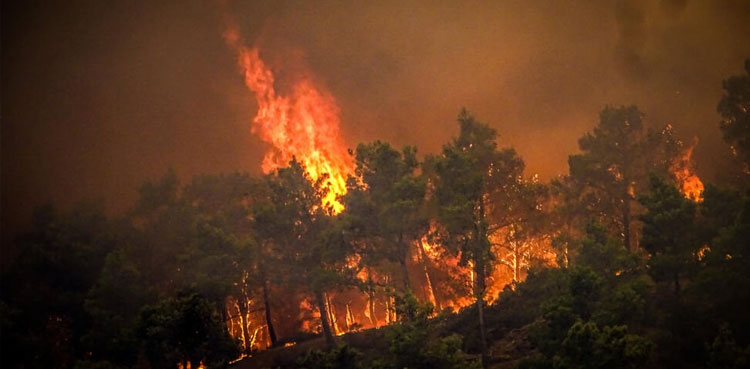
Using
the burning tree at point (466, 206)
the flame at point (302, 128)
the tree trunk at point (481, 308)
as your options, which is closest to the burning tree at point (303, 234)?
the burning tree at point (466, 206)

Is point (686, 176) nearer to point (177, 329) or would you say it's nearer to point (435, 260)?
point (435, 260)

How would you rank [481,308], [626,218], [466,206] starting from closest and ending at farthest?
[481,308] < [466,206] < [626,218]

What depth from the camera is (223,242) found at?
3288 centimetres

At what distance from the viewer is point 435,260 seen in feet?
111

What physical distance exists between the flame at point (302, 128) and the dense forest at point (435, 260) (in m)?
22.8

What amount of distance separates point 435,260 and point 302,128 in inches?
1656

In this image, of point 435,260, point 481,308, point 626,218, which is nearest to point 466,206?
point 481,308

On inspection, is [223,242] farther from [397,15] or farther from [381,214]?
[397,15]

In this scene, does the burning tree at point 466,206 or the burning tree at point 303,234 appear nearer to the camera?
the burning tree at point 466,206

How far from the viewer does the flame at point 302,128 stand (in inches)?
2559

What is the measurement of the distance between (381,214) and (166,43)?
111m

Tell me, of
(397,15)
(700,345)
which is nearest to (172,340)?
(700,345)

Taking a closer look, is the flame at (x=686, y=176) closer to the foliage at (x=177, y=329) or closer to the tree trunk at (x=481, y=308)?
the tree trunk at (x=481, y=308)

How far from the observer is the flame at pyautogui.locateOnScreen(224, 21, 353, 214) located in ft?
213
